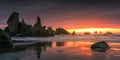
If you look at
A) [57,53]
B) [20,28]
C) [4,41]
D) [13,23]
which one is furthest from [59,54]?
[20,28]

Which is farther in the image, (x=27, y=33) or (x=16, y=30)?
(x=16, y=30)

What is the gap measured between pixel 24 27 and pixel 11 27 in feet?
24.6

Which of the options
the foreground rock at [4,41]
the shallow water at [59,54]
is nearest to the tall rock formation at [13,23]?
the foreground rock at [4,41]

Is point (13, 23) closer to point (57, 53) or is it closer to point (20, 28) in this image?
point (20, 28)

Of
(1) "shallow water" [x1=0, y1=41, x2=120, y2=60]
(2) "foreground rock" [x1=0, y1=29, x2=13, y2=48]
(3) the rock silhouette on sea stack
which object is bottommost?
(1) "shallow water" [x1=0, y1=41, x2=120, y2=60]

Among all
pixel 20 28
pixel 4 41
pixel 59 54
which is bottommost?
pixel 59 54

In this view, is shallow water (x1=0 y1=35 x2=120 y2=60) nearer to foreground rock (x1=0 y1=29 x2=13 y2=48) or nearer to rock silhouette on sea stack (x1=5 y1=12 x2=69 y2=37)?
foreground rock (x1=0 y1=29 x2=13 y2=48)

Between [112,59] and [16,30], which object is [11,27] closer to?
[16,30]

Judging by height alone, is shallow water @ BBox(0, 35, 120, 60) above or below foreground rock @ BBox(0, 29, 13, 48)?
below

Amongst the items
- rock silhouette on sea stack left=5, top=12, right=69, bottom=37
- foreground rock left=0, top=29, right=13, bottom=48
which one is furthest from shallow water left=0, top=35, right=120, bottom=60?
rock silhouette on sea stack left=5, top=12, right=69, bottom=37

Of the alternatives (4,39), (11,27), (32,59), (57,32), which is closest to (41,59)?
(32,59)

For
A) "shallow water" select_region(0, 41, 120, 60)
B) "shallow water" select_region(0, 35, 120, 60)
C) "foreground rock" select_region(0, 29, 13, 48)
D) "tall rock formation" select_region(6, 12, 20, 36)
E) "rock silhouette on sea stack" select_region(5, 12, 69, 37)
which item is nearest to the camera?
"shallow water" select_region(0, 41, 120, 60)

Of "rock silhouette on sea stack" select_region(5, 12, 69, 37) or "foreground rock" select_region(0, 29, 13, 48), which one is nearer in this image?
"foreground rock" select_region(0, 29, 13, 48)

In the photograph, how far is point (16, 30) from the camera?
5256 inches
